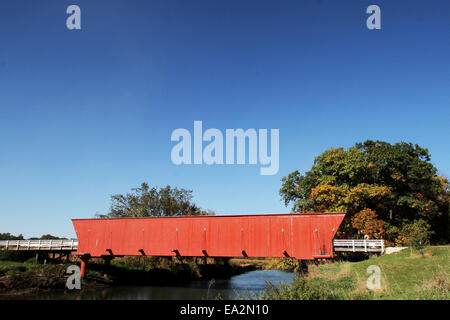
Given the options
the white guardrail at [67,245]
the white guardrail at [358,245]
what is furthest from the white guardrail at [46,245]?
the white guardrail at [358,245]

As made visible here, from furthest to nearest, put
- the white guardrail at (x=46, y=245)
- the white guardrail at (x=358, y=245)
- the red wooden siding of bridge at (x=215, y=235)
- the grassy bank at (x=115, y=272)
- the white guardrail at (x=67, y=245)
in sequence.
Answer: the white guardrail at (x=46, y=245) < the white guardrail at (x=67, y=245) < the white guardrail at (x=358, y=245) < the red wooden siding of bridge at (x=215, y=235) < the grassy bank at (x=115, y=272)

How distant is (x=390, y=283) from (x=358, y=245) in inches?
482

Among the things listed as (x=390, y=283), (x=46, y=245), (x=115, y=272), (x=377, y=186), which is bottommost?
(x=115, y=272)

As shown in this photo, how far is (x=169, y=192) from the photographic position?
4584 centimetres

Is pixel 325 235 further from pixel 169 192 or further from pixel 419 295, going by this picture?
pixel 169 192

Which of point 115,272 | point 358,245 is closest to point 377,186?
point 358,245

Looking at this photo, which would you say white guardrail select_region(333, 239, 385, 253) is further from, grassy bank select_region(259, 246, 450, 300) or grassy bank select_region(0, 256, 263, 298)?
grassy bank select_region(0, 256, 263, 298)

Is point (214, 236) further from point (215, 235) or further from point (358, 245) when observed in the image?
point (358, 245)

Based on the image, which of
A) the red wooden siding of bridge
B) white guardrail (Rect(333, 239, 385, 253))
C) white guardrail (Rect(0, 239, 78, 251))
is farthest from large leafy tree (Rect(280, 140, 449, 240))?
white guardrail (Rect(0, 239, 78, 251))

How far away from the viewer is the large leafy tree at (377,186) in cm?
2856

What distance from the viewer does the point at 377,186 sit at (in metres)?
28.6

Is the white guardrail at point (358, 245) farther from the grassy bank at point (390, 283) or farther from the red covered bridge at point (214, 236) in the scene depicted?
the red covered bridge at point (214, 236)
